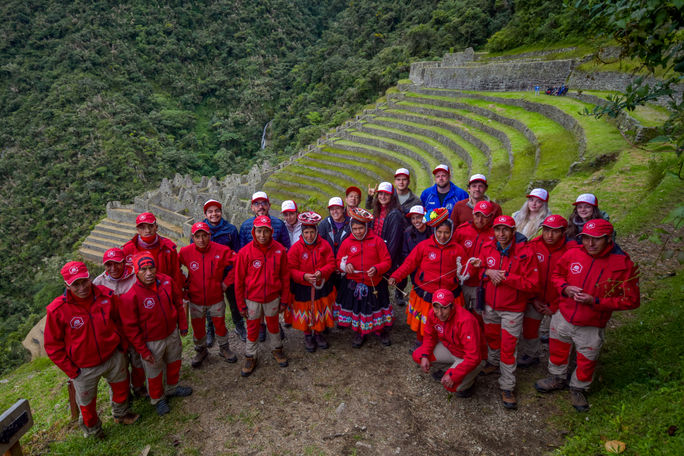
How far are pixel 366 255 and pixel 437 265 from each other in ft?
2.64

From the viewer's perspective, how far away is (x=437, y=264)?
3.56m

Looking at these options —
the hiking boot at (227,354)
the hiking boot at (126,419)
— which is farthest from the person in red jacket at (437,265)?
the hiking boot at (126,419)

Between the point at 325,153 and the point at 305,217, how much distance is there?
57.5 feet

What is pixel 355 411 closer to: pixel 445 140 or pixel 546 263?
pixel 546 263

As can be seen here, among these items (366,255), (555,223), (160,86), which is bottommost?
(160,86)

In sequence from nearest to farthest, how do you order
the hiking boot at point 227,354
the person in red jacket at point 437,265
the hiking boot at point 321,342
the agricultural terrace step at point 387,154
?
the person in red jacket at point 437,265, the hiking boot at point 227,354, the hiking boot at point 321,342, the agricultural terrace step at point 387,154

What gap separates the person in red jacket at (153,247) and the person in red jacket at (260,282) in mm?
711

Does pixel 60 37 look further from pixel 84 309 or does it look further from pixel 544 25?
pixel 84 309

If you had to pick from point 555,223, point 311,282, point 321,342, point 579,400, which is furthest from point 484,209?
point 321,342

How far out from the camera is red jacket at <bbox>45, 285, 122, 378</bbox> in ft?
9.32

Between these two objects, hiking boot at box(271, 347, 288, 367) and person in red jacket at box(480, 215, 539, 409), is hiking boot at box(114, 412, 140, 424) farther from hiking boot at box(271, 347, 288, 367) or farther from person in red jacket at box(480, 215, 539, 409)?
person in red jacket at box(480, 215, 539, 409)

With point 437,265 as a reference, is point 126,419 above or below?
below

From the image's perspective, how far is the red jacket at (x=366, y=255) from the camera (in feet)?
12.9

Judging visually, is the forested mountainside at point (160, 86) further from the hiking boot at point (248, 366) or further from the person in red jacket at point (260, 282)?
the person in red jacket at point (260, 282)
